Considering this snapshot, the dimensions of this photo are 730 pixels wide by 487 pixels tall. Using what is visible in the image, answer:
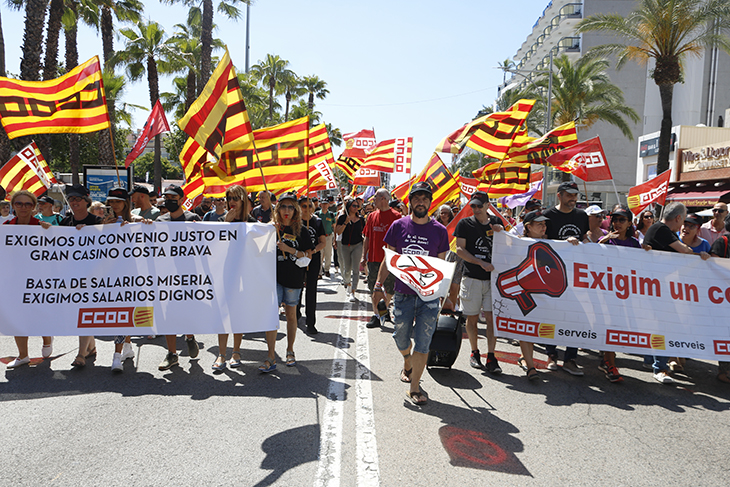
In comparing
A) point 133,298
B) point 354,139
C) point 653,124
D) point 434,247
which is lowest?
point 133,298

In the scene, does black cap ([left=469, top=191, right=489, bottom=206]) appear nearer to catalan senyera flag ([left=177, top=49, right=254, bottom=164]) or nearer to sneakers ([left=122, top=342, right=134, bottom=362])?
catalan senyera flag ([left=177, top=49, right=254, bottom=164])

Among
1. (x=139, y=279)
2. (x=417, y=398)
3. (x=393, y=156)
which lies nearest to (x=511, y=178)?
(x=393, y=156)

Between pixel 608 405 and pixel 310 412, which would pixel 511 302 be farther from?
pixel 310 412

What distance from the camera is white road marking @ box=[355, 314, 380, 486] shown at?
3.63m

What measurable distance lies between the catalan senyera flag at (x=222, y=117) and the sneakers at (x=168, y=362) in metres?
2.29

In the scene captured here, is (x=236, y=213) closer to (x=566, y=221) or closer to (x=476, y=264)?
(x=476, y=264)

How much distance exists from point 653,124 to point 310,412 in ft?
184

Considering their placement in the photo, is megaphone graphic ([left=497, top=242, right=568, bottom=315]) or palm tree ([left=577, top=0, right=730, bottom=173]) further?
palm tree ([left=577, top=0, right=730, bottom=173])

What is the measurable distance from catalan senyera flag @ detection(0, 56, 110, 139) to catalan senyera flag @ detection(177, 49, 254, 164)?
5.18 ft

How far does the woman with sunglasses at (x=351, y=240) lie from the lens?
35.3 ft

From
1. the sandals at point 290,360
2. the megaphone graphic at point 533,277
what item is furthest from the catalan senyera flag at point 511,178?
the sandals at point 290,360

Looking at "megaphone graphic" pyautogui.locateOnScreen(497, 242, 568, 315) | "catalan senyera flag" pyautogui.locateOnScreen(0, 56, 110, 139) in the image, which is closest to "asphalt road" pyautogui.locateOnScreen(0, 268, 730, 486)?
"megaphone graphic" pyautogui.locateOnScreen(497, 242, 568, 315)

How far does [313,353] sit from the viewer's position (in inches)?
267

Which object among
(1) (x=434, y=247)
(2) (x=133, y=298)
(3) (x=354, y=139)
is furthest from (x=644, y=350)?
(3) (x=354, y=139)
